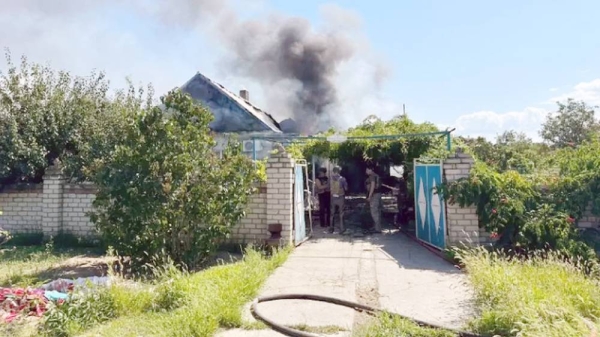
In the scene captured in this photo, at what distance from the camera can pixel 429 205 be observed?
795 cm

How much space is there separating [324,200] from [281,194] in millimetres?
3381

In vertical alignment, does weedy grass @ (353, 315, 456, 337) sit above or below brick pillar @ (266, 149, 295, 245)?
below

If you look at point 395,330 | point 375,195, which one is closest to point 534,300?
point 395,330

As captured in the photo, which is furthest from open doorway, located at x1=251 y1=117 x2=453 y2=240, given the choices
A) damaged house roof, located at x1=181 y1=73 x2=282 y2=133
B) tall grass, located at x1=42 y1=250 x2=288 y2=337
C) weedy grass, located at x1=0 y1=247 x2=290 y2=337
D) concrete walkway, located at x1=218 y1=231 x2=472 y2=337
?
damaged house roof, located at x1=181 y1=73 x2=282 y2=133

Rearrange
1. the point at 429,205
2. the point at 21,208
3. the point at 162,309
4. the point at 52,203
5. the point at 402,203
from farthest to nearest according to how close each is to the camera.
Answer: the point at 402,203, the point at 21,208, the point at 52,203, the point at 429,205, the point at 162,309

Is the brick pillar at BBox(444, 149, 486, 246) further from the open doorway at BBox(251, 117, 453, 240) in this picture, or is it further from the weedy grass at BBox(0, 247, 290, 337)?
the weedy grass at BBox(0, 247, 290, 337)

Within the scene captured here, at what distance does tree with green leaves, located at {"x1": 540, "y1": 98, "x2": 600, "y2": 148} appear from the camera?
2531 centimetres

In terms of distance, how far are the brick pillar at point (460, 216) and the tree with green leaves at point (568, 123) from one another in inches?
856

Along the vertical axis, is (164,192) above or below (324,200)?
above

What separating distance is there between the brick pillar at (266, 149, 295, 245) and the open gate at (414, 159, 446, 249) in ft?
8.84

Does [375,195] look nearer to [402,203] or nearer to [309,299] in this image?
[402,203]

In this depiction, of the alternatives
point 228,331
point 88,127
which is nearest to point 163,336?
point 228,331

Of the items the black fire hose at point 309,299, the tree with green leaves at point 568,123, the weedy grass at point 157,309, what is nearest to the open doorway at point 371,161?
the black fire hose at point 309,299

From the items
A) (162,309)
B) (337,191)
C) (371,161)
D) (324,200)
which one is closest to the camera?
(162,309)
